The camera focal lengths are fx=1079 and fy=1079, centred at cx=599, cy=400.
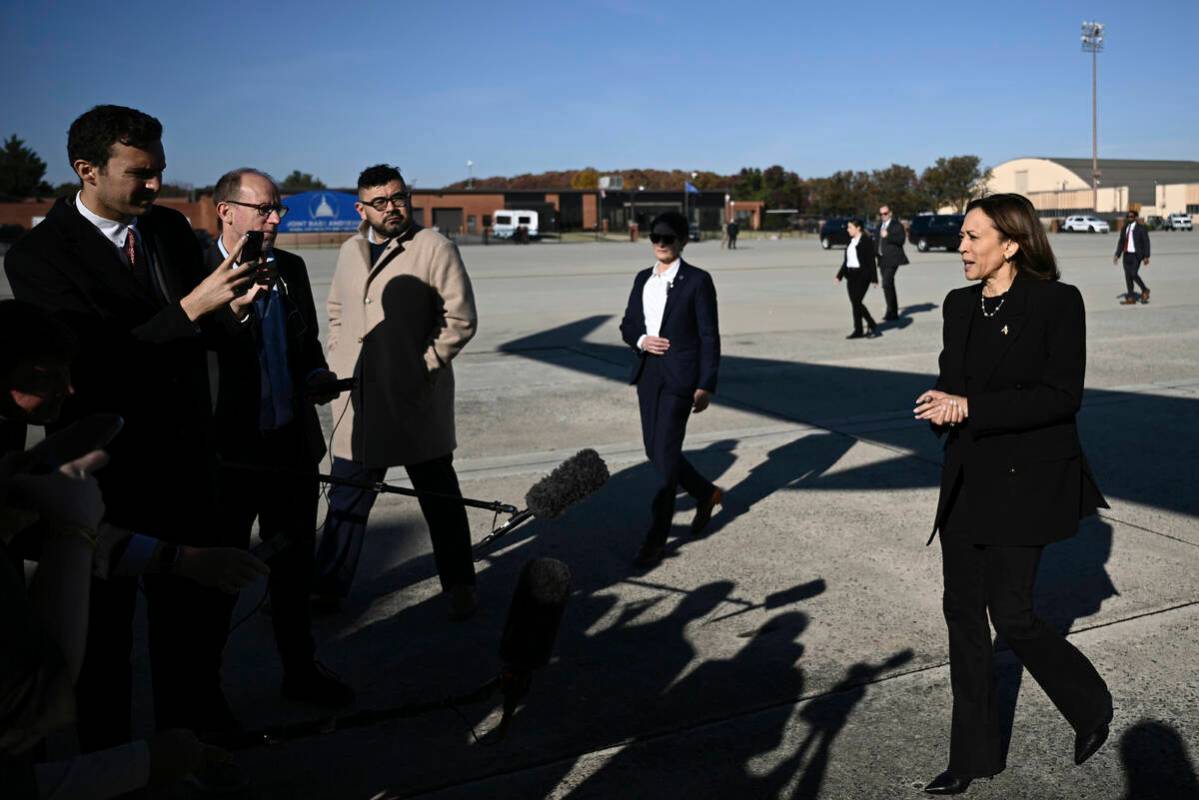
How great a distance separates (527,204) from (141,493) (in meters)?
92.8

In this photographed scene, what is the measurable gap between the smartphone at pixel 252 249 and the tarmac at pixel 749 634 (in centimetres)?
119

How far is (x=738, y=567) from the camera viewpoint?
17.3 feet

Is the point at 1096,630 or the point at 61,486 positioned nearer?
the point at 61,486

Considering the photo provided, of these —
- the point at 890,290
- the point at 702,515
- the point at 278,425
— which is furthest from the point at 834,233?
the point at 278,425

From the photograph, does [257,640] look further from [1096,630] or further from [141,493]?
[1096,630]

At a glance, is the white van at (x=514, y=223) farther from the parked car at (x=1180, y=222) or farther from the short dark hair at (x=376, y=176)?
the short dark hair at (x=376, y=176)

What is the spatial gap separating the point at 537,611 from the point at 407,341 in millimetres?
1840

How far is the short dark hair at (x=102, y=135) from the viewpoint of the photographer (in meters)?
2.78

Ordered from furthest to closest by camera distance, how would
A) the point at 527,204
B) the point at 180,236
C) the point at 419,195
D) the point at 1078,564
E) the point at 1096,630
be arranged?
the point at 527,204, the point at 419,195, the point at 1078,564, the point at 1096,630, the point at 180,236

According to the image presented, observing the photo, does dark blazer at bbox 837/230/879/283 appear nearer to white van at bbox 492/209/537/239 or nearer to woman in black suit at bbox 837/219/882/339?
woman in black suit at bbox 837/219/882/339

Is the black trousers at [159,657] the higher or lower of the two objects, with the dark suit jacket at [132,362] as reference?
lower

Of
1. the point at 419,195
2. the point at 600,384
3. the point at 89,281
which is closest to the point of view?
→ the point at 89,281

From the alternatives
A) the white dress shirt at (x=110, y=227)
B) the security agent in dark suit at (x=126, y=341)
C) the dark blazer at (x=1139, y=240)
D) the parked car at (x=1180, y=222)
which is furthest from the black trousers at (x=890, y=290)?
the parked car at (x=1180, y=222)

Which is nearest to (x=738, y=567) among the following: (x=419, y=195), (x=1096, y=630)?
(x=1096, y=630)
